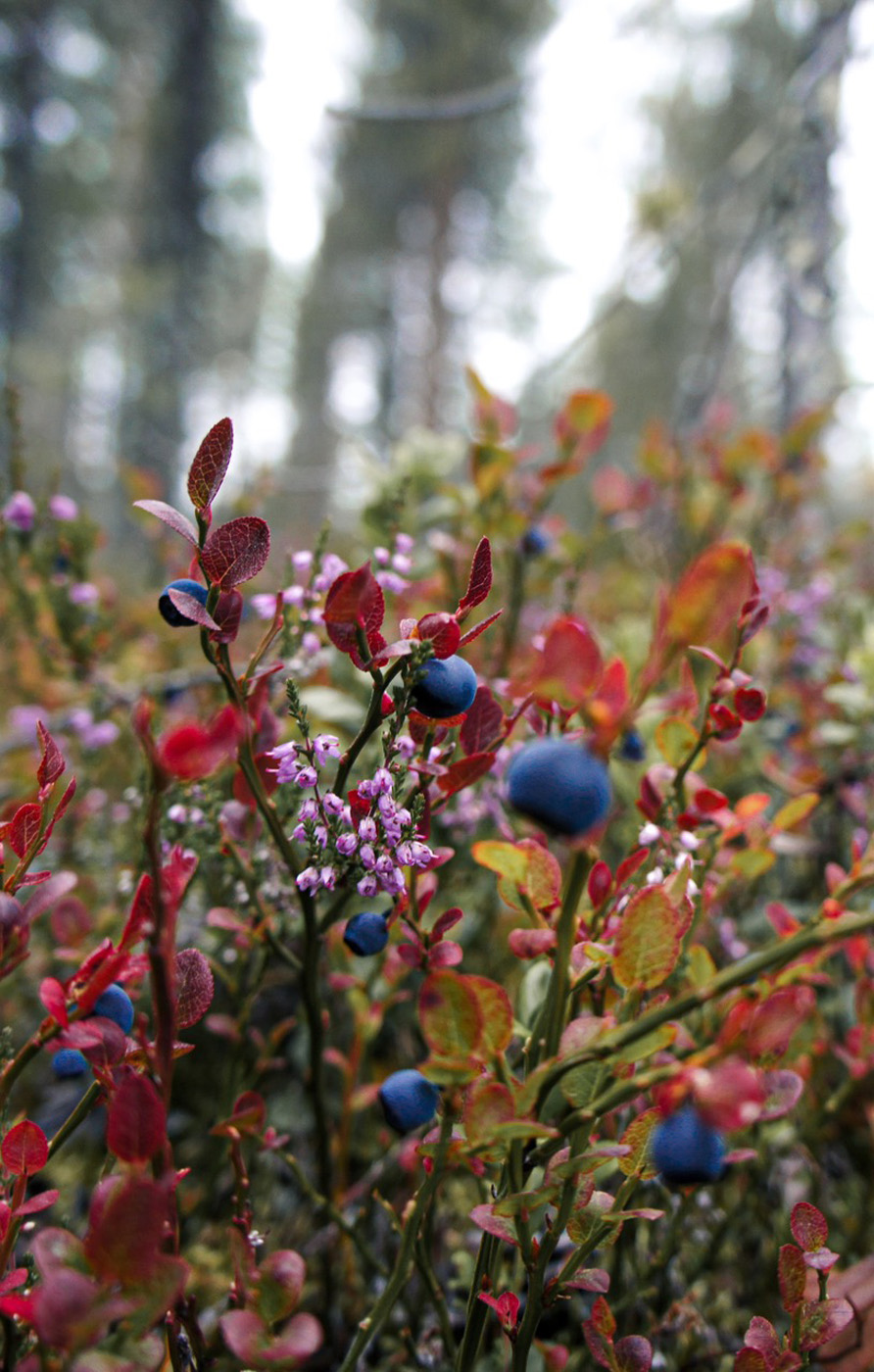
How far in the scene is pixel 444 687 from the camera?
1.35 ft

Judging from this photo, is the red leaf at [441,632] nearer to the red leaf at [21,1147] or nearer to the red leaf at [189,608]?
the red leaf at [189,608]

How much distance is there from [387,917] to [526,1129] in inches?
8.2

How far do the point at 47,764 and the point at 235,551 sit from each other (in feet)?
0.60

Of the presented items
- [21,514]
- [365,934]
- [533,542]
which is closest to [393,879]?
[365,934]

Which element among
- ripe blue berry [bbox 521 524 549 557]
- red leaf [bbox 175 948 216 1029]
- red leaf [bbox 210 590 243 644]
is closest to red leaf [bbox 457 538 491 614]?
red leaf [bbox 210 590 243 644]

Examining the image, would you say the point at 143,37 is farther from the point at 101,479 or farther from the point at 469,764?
the point at 469,764

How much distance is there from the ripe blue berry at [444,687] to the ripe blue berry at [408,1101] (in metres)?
0.22

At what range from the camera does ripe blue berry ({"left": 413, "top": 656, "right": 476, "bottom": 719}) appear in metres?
0.41

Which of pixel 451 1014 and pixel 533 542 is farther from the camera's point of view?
pixel 533 542

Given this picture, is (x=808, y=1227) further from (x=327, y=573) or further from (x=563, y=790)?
(x=327, y=573)

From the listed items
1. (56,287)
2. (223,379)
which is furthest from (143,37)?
(223,379)

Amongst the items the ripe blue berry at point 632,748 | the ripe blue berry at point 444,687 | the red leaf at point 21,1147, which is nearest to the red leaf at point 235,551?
the ripe blue berry at point 444,687

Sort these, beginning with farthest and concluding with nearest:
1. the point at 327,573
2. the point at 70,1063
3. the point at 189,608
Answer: the point at 327,573 < the point at 70,1063 < the point at 189,608

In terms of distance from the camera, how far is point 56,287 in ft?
32.5
